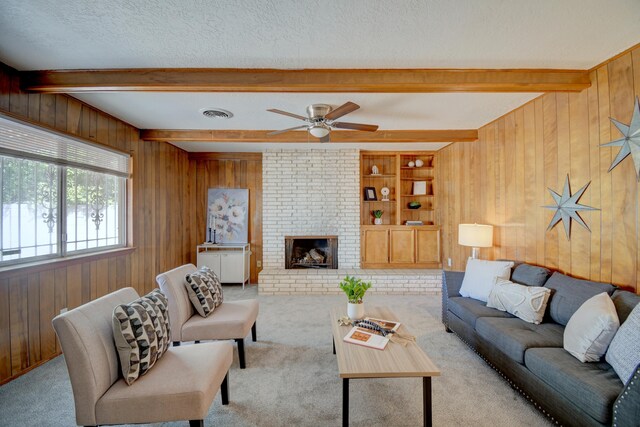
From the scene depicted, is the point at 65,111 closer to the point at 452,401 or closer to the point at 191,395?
the point at 191,395

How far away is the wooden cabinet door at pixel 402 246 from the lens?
16.9 feet

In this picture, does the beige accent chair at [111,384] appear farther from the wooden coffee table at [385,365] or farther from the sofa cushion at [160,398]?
the wooden coffee table at [385,365]

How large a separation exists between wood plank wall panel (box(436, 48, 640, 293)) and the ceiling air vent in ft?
11.2

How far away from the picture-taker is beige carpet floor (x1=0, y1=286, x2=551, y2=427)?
178 cm

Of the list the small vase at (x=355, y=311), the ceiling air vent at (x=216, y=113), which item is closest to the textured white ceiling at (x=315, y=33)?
the ceiling air vent at (x=216, y=113)

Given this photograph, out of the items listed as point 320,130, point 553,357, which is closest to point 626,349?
point 553,357

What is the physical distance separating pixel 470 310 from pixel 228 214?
4.38 meters

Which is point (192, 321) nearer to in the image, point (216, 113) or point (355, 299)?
point (355, 299)

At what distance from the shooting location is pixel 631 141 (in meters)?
2.03

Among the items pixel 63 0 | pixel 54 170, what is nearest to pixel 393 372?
pixel 63 0

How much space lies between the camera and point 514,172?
3244 mm

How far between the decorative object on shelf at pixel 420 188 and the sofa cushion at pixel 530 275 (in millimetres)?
2714

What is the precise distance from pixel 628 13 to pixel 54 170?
464cm

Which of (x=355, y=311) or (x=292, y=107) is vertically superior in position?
(x=292, y=107)
